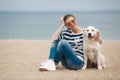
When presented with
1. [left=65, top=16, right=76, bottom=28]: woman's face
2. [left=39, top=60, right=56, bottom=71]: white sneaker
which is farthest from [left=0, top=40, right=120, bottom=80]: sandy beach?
[left=65, top=16, right=76, bottom=28]: woman's face

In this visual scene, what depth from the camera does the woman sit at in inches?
223

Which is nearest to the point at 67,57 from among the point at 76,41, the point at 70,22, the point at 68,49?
the point at 68,49

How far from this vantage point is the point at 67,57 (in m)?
5.71

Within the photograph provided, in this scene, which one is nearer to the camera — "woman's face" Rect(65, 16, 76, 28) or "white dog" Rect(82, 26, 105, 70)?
"white dog" Rect(82, 26, 105, 70)

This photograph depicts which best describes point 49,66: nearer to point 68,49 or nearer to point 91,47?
point 68,49

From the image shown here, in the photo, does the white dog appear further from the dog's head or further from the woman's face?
the woman's face

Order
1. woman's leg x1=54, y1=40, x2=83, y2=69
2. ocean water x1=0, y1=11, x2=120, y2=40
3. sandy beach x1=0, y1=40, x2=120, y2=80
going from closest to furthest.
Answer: sandy beach x1=0, y1=40, x2=120, y2=80
woman's leg x1=54, y1=40, x2=83, y2=69
ocean water x1=0, y1=11, x2=120, y2=40

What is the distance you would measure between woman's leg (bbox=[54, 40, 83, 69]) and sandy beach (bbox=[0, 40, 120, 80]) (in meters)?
0.11

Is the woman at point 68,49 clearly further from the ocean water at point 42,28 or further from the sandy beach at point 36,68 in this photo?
the ocean water at point 42,28

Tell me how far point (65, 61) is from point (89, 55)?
0.37 metres

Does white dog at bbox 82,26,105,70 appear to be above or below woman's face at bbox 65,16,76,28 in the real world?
below

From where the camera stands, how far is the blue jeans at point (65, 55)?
221 inches

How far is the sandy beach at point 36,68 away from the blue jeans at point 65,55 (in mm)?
119

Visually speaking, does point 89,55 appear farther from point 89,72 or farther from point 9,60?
point 9,60
